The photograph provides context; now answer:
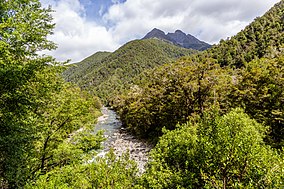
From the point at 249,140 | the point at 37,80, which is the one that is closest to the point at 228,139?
the point at 249,140

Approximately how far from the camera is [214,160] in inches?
303

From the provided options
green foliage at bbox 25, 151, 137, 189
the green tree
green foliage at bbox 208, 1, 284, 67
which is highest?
green foliage at bbox 208, 1, 284, 67

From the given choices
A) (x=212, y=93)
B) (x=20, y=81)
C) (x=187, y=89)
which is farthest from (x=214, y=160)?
(x=212, y=93)

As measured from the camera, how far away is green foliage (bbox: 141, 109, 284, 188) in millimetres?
6520

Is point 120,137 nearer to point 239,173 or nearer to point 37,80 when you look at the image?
point 37,80

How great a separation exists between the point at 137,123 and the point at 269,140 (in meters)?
26.2

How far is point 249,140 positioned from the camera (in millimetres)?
7172

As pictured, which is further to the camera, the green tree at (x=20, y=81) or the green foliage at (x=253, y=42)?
the green foliage at (x=253, y=42)

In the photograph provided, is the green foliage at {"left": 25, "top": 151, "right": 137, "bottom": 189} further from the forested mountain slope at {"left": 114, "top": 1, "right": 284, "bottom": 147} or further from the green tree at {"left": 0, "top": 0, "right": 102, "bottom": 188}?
the forested mountain slope at {"left": 114, "top": 1, "right": 284, "bottom": 147}

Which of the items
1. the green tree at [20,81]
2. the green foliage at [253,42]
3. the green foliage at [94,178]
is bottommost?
the green foliage at [94,178]

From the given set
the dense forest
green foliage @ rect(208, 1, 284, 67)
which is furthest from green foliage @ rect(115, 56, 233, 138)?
green foliage @ rect(208, 1, 284, 67)

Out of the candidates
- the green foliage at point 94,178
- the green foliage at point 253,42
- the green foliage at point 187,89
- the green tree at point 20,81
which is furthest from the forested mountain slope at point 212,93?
the green foliage at point 253,42

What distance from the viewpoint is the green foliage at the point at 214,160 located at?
652 centimetres

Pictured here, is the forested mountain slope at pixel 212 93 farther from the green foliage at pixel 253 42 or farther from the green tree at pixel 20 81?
the green foliage at pixel 253 42
